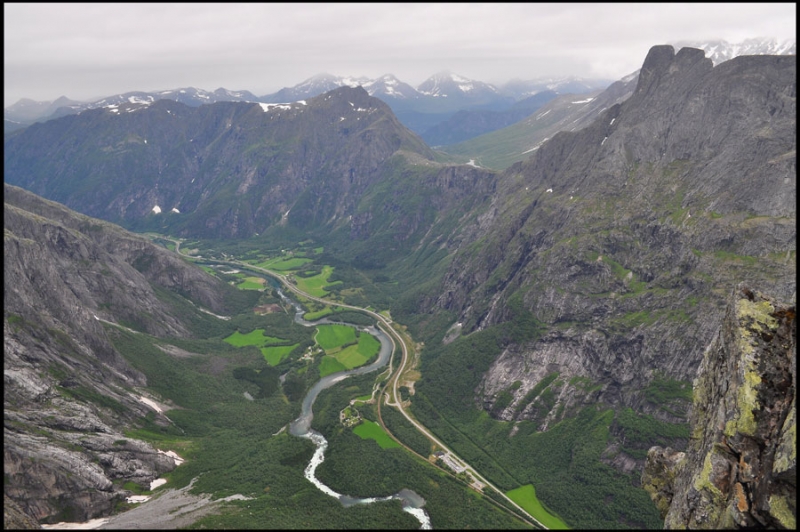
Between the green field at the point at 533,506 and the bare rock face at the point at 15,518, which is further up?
the bare rock face at the point at 15,518

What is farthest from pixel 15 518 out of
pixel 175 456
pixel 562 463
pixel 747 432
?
pixel 562 463

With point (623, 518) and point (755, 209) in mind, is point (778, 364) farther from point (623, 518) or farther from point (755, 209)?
point (755, 209)

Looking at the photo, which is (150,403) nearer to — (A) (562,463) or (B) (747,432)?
(A) (562,463)

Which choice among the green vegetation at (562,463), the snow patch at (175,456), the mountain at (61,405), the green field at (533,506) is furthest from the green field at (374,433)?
the mountain at (61,405)

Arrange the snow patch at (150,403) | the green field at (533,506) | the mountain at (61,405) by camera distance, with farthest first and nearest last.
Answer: the snow patch at (150,403), the green field at (533,506), the mountain at (61,405)

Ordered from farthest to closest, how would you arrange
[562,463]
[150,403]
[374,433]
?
[150,403] → [374,433] → [562,463]

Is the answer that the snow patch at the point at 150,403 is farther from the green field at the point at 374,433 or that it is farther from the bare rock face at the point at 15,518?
the green field at the point at 374,433

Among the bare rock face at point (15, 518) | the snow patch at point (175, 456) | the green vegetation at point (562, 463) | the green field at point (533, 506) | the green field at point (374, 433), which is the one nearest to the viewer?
the bare rock face at point (15, 518)
